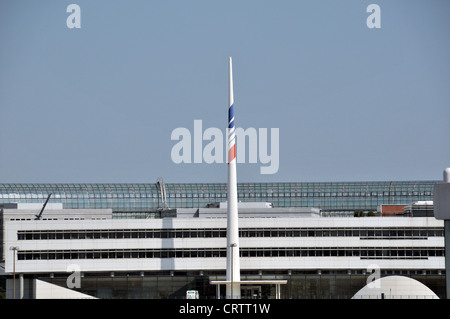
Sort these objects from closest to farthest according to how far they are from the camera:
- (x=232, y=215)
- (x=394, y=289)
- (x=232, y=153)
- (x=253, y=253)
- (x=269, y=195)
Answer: (x=394, y=289)
(x=232, y=153)
(x=232, y=215)
(x=253, y=253)
(x=269, y=195)

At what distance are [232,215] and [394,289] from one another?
87.7 feet

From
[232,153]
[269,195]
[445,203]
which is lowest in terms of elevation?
[445,203]

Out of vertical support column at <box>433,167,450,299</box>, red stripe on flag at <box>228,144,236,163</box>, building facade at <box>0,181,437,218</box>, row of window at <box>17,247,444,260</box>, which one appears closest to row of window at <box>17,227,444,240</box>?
row of window at <box>17,247,444,260</box>

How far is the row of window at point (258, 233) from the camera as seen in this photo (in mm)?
147625

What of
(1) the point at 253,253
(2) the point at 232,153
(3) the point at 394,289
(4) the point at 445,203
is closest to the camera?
(4) the point at 445,203

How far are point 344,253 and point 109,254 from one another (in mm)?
38488

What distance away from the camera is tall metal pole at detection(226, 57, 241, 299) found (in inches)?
5448

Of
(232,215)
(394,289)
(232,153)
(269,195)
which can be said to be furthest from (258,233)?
(269,195)

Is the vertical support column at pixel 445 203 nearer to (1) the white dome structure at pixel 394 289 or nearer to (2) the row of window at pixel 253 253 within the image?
(1) the white dome structure at pixel 394 289

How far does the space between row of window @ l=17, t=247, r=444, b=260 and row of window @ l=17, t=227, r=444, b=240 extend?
2192 millimetres

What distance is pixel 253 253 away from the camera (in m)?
150

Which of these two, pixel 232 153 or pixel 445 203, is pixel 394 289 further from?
pixel 445 203

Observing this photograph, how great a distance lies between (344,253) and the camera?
14888 centimetres
